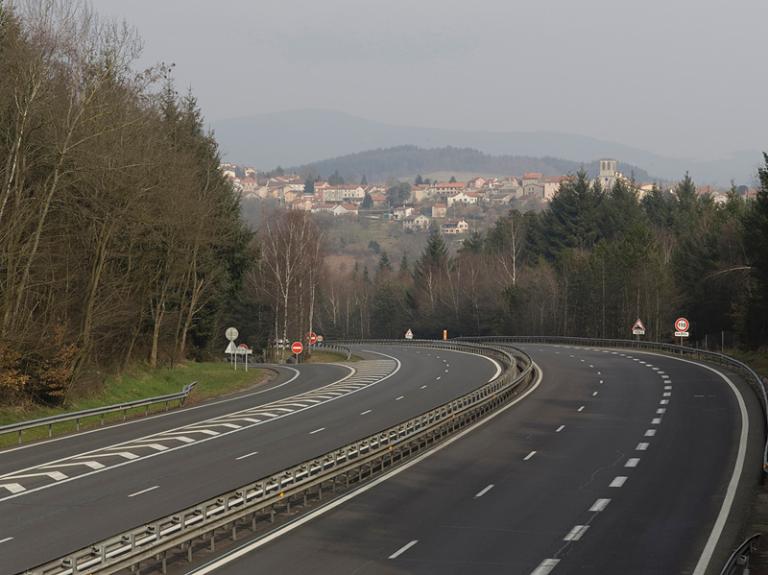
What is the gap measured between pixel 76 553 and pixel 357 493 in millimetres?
10214

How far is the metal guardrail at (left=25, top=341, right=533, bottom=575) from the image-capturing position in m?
17.6

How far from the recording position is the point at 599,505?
955 inches

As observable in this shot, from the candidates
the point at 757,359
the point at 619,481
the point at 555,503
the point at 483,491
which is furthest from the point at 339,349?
the point at 555,503

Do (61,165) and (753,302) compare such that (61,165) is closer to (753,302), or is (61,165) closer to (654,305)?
(753,302)

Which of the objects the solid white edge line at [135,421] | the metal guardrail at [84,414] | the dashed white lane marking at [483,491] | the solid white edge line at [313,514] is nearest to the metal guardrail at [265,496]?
the solid white edge line at [313,514]

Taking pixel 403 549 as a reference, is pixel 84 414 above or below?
above

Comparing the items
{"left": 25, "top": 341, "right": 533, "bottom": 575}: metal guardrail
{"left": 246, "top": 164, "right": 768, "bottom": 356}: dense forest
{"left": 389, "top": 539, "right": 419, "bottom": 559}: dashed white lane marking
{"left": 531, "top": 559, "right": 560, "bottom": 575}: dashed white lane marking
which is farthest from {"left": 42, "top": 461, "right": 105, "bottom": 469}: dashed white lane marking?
{"left": 246, "top": 164, "right": 768, "bottom": 356}: dense forest

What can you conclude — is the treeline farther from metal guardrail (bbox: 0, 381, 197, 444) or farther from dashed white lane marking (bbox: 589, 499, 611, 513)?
dashed white lane marking (bbox: 589, 499, 611, 513)

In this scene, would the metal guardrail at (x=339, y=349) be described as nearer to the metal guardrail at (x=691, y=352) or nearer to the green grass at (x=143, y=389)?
the metal guardrail at (x=691, y=352)

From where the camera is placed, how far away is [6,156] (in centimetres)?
4100

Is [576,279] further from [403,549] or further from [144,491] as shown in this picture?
[403,549]

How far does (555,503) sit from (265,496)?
6.04 metres

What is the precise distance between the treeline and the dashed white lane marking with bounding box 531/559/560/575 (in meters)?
23.5

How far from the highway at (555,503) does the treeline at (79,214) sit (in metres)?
15.9
